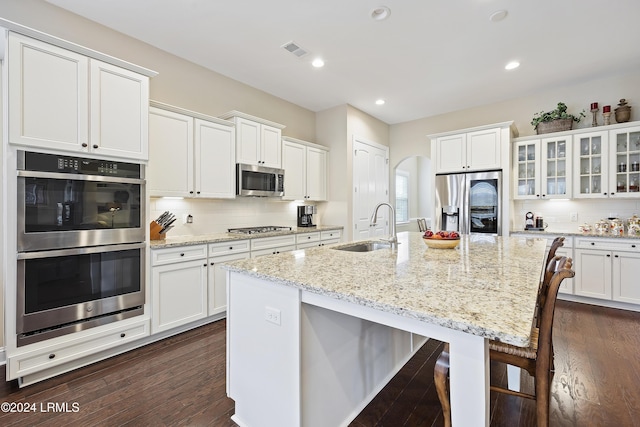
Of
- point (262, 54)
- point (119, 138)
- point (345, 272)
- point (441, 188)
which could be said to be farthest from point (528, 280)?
point (441, 188)

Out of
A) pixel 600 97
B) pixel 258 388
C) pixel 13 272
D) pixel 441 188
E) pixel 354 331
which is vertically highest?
pixel 600 97

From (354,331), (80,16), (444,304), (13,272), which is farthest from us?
(80,16)

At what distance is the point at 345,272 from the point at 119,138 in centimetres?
220

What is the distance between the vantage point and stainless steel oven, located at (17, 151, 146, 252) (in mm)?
2010

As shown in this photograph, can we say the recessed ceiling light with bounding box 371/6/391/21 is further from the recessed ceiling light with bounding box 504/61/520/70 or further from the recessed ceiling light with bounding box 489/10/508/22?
the recessed ceiling light with bounding box 504/61/520/70

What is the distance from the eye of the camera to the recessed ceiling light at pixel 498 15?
8.54 ft

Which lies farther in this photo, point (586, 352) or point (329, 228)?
point (329, 228)

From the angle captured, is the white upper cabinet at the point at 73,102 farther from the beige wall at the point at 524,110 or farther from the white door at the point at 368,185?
the beige wall at the point at 524,110

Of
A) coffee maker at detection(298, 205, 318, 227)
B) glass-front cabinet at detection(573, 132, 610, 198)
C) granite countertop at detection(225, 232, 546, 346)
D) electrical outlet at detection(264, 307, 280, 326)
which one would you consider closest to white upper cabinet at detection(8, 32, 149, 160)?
granite countertop at detection(225, 232, 546, 346)

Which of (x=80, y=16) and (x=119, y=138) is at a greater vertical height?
(x=80, y=16)

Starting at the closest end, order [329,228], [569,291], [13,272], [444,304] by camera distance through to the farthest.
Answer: [444,304]
[13,272]
[569,291]
[329,228]

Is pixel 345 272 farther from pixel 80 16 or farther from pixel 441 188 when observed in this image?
pixel 441 188

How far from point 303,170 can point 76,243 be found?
3005 millimetres

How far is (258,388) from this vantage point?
1.53m
